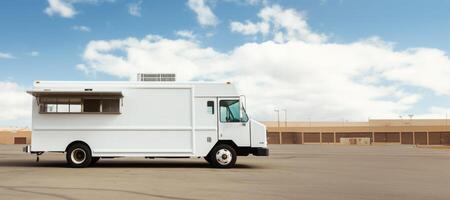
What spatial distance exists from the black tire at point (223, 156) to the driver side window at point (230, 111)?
96cm

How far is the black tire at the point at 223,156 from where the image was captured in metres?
16.8

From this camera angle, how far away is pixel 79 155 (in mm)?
16859

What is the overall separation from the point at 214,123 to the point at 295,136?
2402 inches

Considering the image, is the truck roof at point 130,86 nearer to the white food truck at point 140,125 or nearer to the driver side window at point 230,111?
the white food truck at point 140,125

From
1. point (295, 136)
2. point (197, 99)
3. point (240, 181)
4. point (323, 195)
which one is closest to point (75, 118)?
point (197, 99)

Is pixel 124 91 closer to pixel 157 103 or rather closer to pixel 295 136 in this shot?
pixel 157 103

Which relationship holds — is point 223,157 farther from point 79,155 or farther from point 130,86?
point 79,155

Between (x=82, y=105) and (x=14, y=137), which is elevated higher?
(x=82, y=105)

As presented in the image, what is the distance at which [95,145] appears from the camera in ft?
55.3

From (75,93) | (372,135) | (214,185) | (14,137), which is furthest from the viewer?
(372,135)

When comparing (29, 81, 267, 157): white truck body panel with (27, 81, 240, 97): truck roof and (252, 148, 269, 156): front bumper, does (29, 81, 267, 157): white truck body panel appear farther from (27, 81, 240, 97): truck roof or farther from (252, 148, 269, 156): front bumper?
(252, 148, 269, 156): front bumper

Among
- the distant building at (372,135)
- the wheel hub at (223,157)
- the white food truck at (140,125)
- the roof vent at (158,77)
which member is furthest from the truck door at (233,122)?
the distant building at (372,135)

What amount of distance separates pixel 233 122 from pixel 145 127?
3.09 meters

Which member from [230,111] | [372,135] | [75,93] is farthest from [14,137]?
[230,111]
